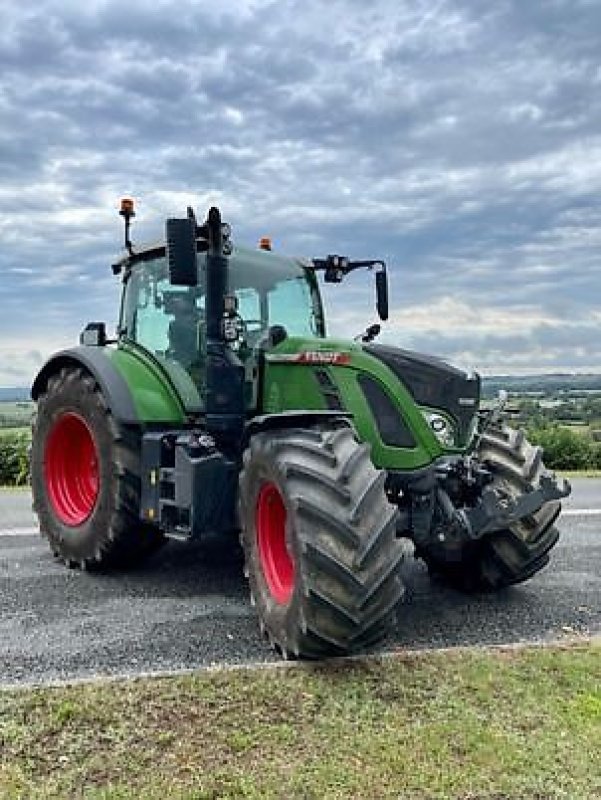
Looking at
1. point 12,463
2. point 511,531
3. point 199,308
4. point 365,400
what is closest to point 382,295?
point 199,308

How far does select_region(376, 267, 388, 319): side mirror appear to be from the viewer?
7.48m

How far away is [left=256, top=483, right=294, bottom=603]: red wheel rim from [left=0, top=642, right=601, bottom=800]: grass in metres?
0.67

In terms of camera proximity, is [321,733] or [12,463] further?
[12,463]

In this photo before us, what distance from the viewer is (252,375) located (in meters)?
6.25

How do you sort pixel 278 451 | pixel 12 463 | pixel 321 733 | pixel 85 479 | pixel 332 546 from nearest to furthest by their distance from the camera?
1. pixel 321 733
2. pixel 332 546
3. pixel 278 451
4. pixel 85 479
5. pixel 12 463

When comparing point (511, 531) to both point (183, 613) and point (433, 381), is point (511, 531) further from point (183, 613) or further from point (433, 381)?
point (183, 613)

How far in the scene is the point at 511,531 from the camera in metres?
6.08

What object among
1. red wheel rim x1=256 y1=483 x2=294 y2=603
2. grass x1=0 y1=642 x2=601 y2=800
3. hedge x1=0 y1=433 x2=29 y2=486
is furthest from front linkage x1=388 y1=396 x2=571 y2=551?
hedge x1=0 y1=433 x2=29 y2=486

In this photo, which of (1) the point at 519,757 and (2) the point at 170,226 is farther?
(2) the point at 170,226

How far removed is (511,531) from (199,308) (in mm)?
2569

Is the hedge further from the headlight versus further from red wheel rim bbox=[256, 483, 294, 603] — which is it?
the headlight

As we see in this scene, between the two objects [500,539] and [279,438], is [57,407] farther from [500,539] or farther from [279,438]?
[500,539]

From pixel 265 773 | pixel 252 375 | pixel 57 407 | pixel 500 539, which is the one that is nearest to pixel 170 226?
pixel 252 375

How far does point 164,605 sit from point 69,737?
89.9 inches
